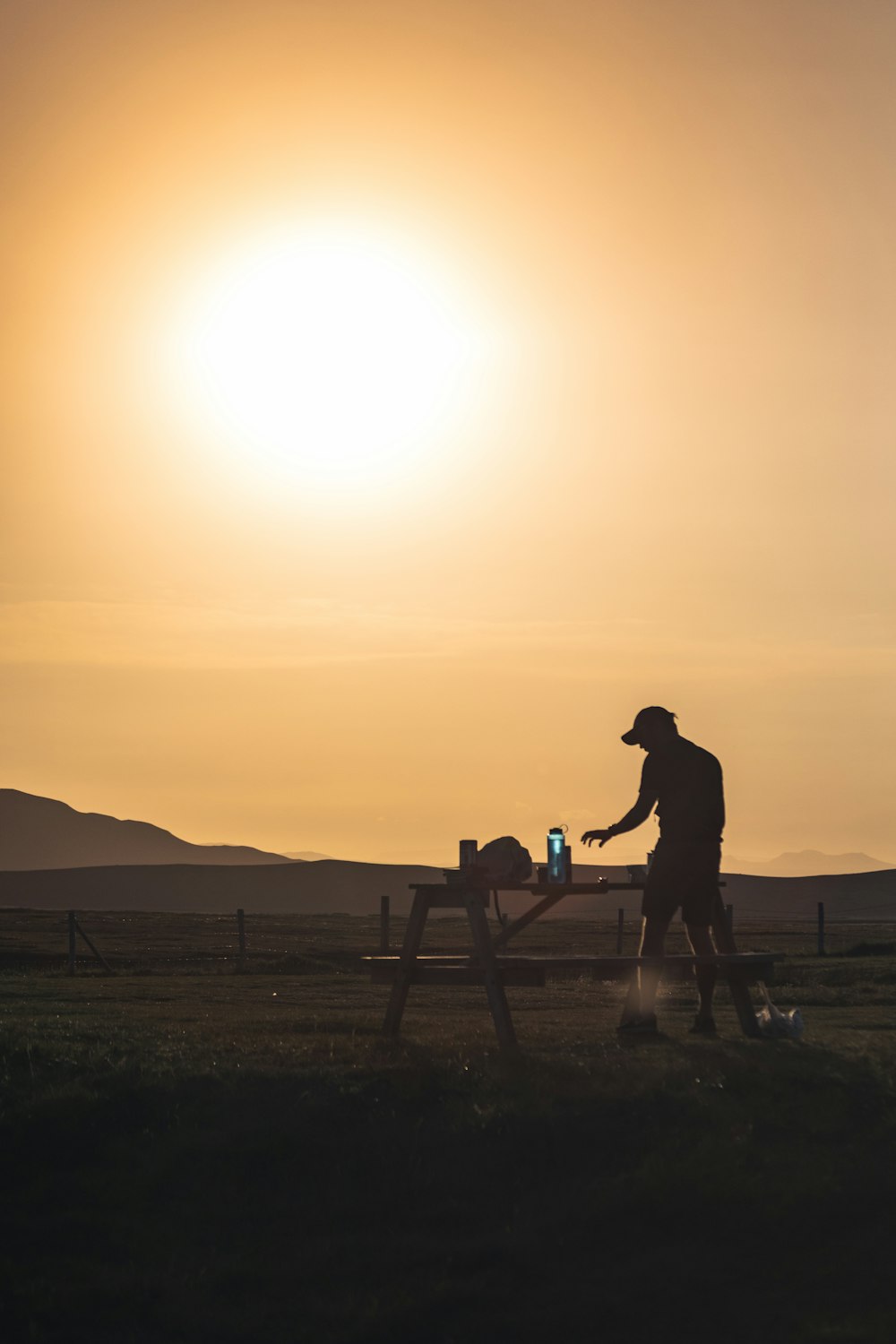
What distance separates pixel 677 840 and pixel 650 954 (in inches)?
38.3

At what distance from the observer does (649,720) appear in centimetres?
1397

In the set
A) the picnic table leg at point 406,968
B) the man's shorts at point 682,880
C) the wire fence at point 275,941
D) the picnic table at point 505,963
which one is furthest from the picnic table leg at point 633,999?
the wire fence at point 275,941

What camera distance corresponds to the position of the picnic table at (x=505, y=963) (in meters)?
13.1

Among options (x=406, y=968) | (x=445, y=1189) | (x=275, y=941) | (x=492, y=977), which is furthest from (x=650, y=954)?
(x=275, y=941)

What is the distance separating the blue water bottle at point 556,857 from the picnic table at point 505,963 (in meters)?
0.18

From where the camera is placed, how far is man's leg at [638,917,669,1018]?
13.3 m

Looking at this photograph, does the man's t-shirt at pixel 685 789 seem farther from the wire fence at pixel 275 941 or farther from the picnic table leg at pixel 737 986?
the wire fence at pixel 275 941

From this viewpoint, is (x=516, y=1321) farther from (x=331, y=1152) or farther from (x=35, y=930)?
(x=35, y=930)

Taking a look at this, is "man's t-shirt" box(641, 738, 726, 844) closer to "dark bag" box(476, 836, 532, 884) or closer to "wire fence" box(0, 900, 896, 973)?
"dark bag" box(476, 836, 532, 884)

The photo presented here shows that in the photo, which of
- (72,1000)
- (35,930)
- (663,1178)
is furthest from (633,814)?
(35,930)

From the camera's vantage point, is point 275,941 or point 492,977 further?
point 275,941

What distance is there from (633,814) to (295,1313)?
6.05 metres

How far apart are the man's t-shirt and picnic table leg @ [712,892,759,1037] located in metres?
0.60

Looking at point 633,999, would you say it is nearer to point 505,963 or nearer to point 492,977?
point 505,963
